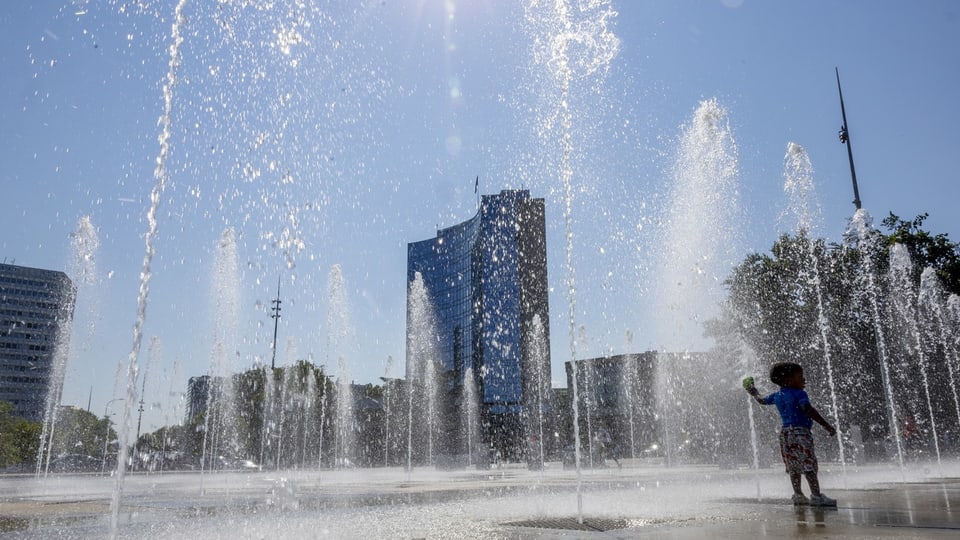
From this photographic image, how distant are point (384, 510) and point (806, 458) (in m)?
4.22

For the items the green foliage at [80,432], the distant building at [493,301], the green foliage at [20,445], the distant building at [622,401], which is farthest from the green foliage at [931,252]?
the green foliage at [80,432]

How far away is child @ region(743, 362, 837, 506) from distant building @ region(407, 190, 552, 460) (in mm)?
52099

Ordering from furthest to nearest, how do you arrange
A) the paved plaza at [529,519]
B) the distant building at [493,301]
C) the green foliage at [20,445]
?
the distant building at [493,301] < the green foliage at [20,445] < the paved plaza at [529,519]

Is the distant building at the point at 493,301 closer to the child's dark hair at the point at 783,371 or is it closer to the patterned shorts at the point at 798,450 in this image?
Result: the child's dark hair at the point at 783,371

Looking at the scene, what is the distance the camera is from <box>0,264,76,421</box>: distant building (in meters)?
→ 31.1

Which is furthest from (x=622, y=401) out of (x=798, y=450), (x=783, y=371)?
(x=798, y=450)

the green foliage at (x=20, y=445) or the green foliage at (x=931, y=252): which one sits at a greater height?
the green foliage at (x=931, y=252)

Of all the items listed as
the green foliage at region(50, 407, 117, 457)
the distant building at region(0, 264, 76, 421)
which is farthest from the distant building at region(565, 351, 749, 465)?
the green foliage at region(50, 407, 117, 457)

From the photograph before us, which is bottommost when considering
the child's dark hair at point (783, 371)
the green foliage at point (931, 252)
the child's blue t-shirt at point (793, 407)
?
the child's blue t-shirt at point (793, 407)

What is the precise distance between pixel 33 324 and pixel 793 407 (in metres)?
81.0

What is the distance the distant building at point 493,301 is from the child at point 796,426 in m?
52.1

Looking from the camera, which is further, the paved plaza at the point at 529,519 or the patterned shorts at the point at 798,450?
the patterned shorts at the point at 798,450

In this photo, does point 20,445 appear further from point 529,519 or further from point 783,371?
point 783,371

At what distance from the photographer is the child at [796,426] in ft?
19.9
